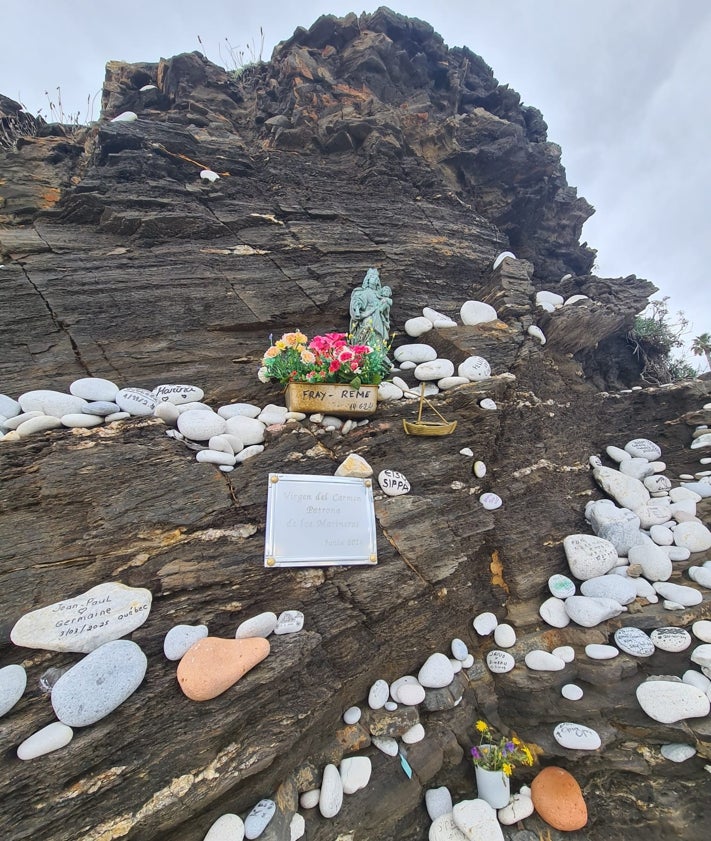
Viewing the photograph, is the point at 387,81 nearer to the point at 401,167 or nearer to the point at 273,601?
the point at 401,167

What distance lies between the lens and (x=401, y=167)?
320 inches

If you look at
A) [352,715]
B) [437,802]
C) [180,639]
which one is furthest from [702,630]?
[180,639]

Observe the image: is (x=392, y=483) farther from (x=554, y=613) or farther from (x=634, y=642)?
(x=634, y=642)

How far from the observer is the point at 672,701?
327 cm

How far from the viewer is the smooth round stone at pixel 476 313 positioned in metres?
6.38

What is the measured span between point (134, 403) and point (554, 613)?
5.06m

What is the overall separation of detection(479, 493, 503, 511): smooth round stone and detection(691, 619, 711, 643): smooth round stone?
2.06 meters

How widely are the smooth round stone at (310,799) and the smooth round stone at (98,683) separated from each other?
1.53 m

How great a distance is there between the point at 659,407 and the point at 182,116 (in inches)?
437

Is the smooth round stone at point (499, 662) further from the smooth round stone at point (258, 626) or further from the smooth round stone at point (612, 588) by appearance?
the smooth round stone at point (258, 626)

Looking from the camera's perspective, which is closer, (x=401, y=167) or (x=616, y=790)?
(x=616, y=790)

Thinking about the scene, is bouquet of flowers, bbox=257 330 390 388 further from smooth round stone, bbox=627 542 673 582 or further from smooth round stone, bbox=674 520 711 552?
smooth round stone, bbox=674 520 711 552

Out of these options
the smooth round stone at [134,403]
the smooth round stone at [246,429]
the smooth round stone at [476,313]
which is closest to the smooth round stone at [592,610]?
the smooth round stone at [246,429]

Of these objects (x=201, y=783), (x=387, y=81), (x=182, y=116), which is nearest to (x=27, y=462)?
(x=201, y=783)
